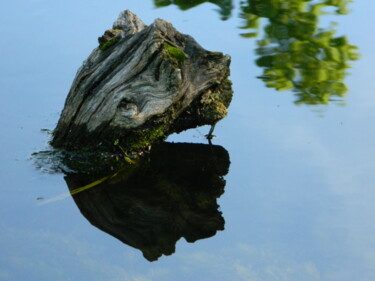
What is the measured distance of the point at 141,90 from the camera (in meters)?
6.32

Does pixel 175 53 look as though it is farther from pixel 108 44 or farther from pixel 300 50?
pixel 300 50

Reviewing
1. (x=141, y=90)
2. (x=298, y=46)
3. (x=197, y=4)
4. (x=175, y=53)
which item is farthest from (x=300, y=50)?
(x=141, y=90)

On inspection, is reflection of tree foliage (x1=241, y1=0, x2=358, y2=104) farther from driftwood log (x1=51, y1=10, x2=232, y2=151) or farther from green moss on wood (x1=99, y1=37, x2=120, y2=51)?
green moss on wood (x1=99, y1=37, x2=120, y2=51)

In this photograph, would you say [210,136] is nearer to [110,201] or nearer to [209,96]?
[209,96]

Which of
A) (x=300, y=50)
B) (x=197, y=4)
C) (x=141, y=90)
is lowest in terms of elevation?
(x=300, y=50)

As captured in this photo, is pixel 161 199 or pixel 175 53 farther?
pixel 175 53

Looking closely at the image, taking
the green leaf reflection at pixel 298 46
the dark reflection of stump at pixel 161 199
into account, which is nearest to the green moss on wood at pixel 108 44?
the dark reflection of stump at pixel 161 199

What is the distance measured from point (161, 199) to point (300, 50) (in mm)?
3480

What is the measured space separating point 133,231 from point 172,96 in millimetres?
1297

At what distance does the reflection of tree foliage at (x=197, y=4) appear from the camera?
9.85 m

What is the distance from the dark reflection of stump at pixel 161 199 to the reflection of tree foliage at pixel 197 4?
3.51m

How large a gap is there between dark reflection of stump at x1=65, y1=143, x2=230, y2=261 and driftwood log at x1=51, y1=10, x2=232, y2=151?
321 millimetres

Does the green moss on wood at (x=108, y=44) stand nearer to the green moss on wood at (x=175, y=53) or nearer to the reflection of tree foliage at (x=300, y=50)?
the green moss on wood at (x=175, y=53)

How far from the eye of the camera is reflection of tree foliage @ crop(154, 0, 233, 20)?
32.3 ft
